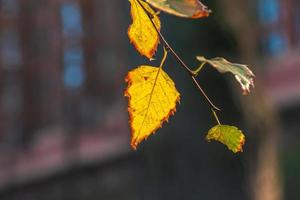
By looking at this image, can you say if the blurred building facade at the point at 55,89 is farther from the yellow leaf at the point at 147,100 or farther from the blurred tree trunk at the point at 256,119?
the yellow leaf at the point at 147,100

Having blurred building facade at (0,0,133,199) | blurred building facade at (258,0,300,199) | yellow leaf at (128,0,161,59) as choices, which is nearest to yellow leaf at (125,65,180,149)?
yellow leaf at (128,0,161,59)

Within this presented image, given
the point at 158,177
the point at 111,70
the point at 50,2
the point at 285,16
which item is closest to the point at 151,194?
the point at 158,177

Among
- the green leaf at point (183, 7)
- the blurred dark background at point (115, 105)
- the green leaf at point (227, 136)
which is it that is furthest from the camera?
the blurred dark background at point (115, 105)

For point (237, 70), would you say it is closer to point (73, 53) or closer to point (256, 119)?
point (256, 119)

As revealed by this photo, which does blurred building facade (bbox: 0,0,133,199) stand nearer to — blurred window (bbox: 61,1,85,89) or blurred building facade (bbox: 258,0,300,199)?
blurred window (bbox: 61,1,85,89)

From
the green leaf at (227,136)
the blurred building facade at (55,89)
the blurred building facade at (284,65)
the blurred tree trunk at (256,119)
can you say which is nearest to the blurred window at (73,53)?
the blurred building facade at (55,89)
